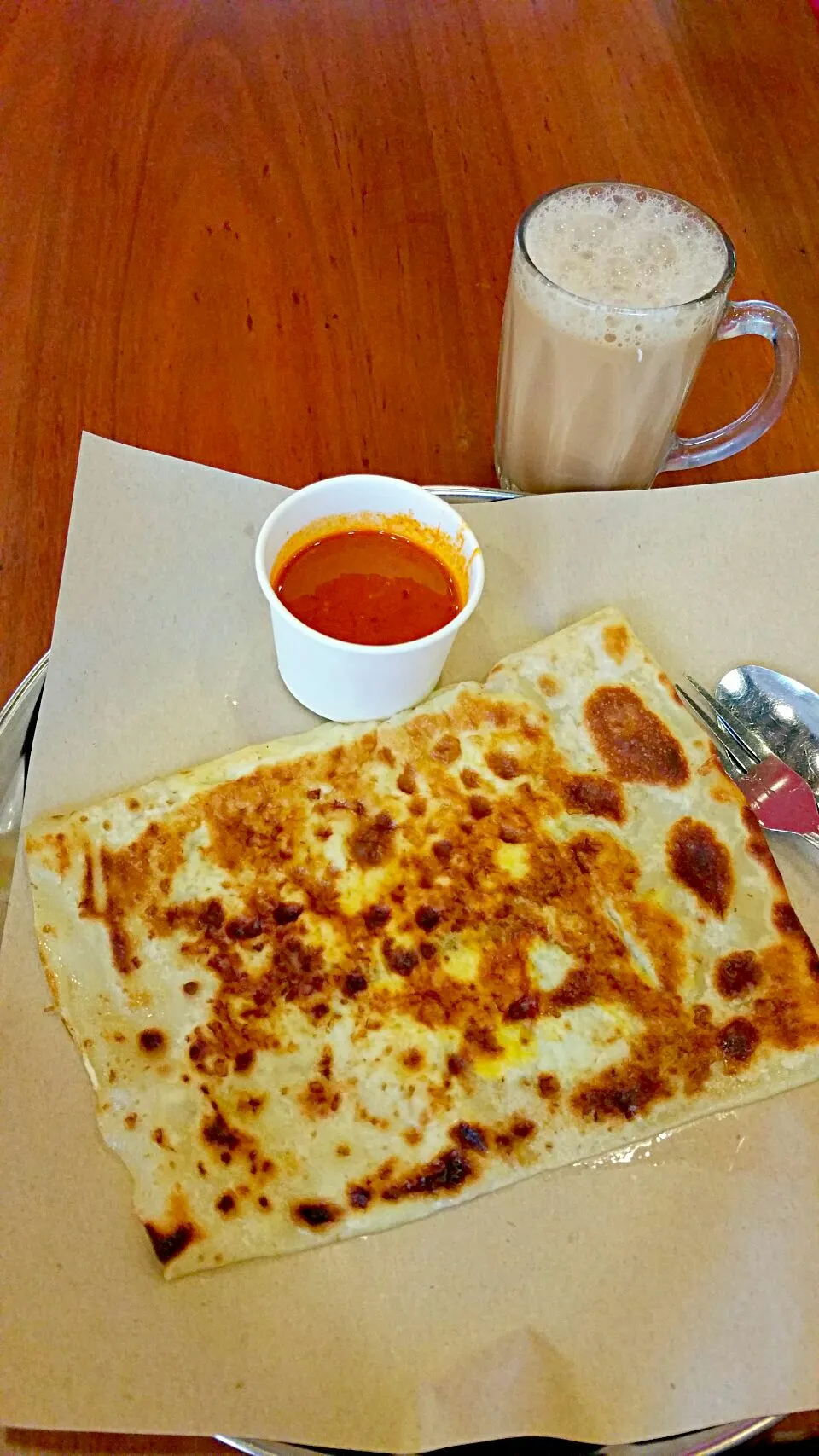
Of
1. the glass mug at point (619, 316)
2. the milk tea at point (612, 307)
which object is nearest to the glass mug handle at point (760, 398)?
the glass mug at point (619, 316)

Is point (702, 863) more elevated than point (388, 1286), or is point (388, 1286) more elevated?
point (702, 863)

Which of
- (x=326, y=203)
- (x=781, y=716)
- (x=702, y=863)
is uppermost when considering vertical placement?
(x=326, y=203)

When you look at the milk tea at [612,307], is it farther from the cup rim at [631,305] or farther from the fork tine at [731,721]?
the fork tine at [731,721]

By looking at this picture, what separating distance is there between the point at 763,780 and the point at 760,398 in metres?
0.81

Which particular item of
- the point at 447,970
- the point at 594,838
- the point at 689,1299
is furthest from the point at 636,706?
the point at 689,1299

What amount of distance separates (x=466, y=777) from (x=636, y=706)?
34 cm

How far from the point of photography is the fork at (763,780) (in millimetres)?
1661

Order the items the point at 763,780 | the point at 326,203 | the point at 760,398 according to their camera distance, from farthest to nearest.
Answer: the point at 326,203 < the point at 760,398 < the point at 763,780

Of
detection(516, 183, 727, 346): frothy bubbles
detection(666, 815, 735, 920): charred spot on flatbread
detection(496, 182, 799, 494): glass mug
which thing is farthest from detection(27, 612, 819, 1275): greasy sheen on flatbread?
→ detection(516, 183, 727, 346): frothy bubbles

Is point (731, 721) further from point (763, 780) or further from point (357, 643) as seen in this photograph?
point (357, 643)

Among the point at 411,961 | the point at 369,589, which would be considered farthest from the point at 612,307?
the point at 411,961

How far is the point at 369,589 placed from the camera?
64.7 inches

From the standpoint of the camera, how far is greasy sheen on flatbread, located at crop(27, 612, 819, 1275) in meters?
1.36

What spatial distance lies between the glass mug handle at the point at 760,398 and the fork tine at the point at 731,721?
517 millimetres
